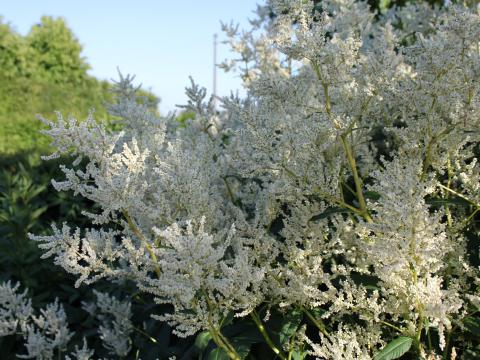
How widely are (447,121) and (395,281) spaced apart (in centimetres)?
85

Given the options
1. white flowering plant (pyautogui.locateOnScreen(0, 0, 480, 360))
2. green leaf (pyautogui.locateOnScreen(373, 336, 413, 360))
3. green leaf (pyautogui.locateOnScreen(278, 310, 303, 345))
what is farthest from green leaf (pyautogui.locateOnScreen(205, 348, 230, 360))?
green leaf (pyautogui.locateOnScreen(373, 336, 413, 360))

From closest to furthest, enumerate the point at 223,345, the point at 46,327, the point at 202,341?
the point at 223,345 → the point at 202,341 → the point at 46,327

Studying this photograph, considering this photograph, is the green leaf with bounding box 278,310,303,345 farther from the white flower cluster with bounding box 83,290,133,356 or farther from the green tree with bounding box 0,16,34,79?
the green tree with bounding box 0,16,34,79

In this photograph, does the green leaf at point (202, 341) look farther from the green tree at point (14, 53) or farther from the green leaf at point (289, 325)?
the green tree at point (14, 53)

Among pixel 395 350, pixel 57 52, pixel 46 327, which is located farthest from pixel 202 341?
pixel 57 52

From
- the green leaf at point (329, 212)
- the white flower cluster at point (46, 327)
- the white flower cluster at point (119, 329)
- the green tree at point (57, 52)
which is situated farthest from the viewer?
the green tree at point (57, 52)

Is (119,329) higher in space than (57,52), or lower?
lower

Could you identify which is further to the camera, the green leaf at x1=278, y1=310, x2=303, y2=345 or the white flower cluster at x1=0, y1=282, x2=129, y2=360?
the white flower cluster at x1=0, y1=282, x2=129, y2=360

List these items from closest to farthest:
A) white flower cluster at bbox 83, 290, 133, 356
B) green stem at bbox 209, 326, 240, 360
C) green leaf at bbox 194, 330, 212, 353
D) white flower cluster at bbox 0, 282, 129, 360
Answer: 1. green stem at bbox 209, 326, 240, 360
2. green leaf at bbox 194, 330, 212, 353
3. white flower cluster at bbox 0, 282, 129, 360
4. white flower cluster at bbox 83, 290, 133, 356

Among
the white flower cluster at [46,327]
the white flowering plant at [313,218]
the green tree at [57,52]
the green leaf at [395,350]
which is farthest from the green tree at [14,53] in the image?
the green leaf at [395,350]

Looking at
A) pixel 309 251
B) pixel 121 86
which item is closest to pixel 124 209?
pixel 309 251

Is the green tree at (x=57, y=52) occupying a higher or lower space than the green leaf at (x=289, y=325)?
higher

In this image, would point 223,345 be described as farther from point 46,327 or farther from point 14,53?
point 14,53

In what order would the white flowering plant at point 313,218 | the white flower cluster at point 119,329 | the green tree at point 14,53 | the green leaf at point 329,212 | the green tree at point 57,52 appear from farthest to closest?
the green tree at point 57,52
the green tree at point 14,53
the white flower cluster at point 119,329
the green leaf at point 329,212
the white flowering plant at point 313,218
